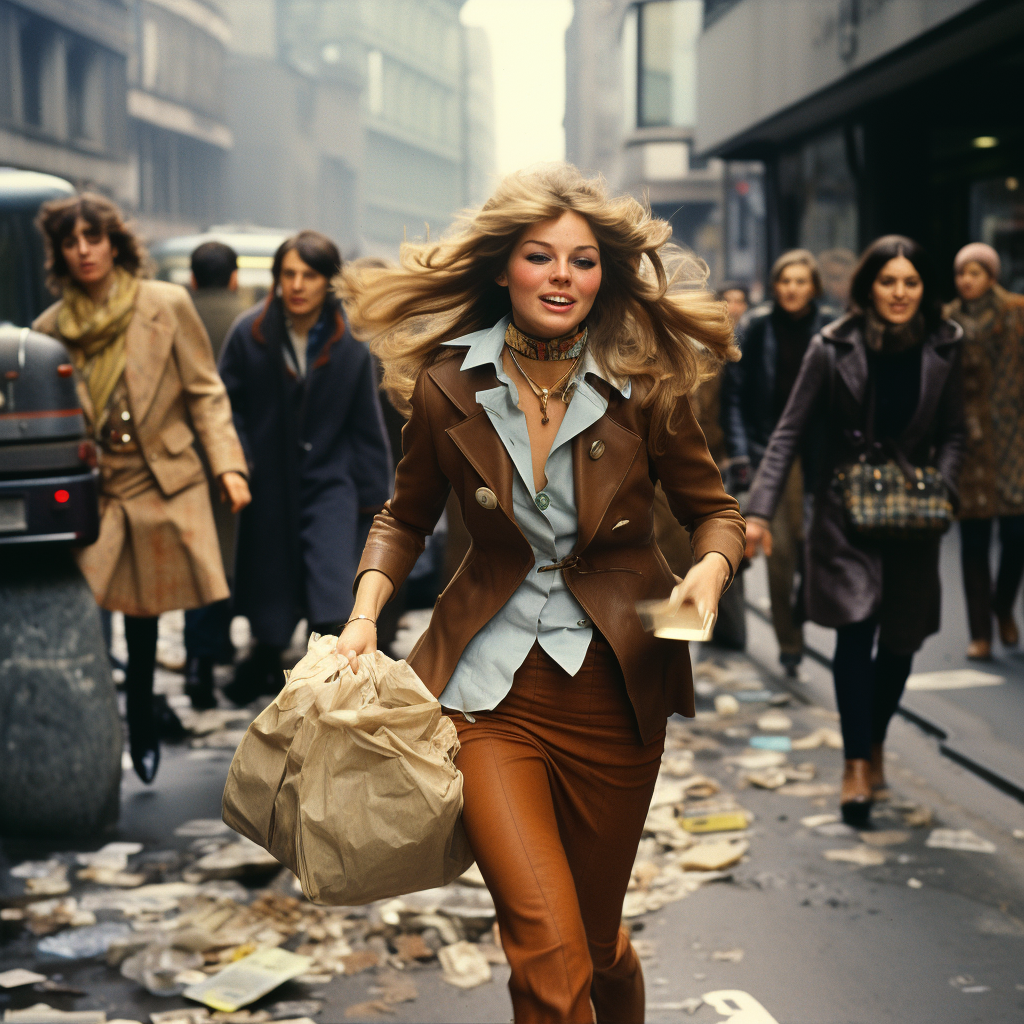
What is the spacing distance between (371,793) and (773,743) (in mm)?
4369

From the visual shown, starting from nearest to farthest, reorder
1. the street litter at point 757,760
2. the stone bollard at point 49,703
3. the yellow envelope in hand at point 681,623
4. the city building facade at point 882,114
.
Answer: the yellow envelope in hand at point 681,623
the stone bollard at point 49,703
the street litter at point 757,760
the city building facade at point 882,114

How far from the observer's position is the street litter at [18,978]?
407 cm

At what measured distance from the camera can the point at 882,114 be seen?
1664 centimetres

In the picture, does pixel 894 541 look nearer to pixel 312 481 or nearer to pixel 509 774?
pixel 312 481

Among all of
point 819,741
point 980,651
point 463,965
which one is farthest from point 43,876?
point 980,651

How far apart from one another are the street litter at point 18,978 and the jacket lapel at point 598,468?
2317 mm

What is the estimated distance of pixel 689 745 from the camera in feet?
22.0

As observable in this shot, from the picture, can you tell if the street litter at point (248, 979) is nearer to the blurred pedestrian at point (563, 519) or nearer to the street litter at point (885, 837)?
the blurred pedestrian at point (563, 519)

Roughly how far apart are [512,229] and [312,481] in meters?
3.76

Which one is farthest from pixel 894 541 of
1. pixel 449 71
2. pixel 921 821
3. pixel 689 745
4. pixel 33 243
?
pixel 449 71

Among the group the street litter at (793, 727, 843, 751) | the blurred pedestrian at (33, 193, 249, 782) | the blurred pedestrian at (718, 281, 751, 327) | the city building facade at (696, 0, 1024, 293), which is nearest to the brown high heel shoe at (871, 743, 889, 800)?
the street litter at (793, 727, 843, 751)

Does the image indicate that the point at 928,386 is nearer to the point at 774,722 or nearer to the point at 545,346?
the point at 774,722

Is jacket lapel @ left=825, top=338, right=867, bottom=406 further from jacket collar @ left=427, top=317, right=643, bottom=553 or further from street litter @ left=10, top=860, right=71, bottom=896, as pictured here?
street litter @ left=10, top=860, right=71, bottom=896

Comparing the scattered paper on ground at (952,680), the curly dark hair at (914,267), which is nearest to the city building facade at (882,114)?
the scattered paper on ground at (952,680)
